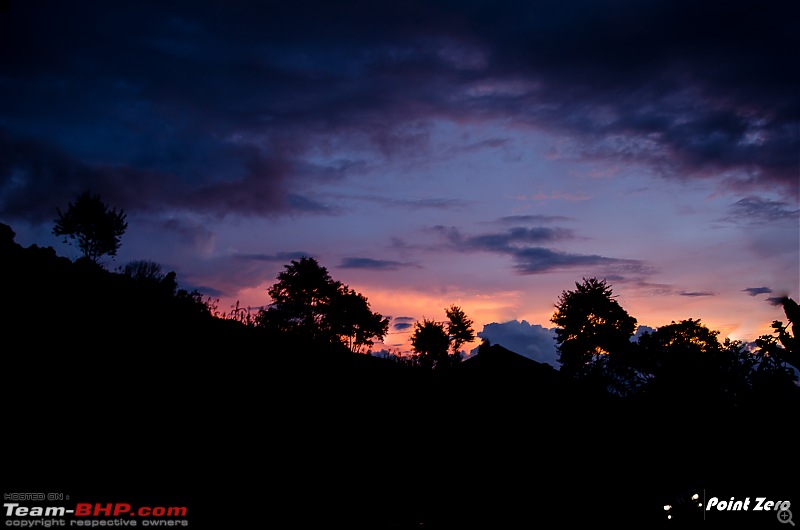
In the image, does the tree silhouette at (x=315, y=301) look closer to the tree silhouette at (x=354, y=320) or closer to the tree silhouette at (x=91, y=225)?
the tree silhouette at (x=354, y=320)

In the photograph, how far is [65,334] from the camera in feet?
16.6

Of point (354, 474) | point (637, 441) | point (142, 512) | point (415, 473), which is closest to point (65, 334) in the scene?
point (142, 512)

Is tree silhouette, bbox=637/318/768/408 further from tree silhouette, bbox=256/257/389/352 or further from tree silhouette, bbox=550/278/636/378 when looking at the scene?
tree silhouette, bbox=256/257/389/352

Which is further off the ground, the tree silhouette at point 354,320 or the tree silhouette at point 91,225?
the tree silhouette at point 91,225

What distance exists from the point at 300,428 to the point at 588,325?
45429 millimetres

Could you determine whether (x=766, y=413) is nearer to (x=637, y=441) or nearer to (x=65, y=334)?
(x=637, y=441)

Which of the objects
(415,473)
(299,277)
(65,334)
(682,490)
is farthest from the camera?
(299,277)

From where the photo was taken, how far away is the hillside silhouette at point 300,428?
172 inches

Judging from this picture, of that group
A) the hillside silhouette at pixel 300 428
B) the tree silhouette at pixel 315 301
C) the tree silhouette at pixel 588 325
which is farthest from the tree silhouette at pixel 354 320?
the hillside silhouette at pixel 300 428

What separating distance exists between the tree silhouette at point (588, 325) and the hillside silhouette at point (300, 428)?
1255 inches

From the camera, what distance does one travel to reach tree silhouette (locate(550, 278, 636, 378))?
41438mm

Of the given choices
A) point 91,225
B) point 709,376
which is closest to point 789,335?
point 709,376

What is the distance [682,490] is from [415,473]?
7777 mm

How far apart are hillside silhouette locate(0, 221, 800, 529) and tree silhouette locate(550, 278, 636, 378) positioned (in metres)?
31.9
